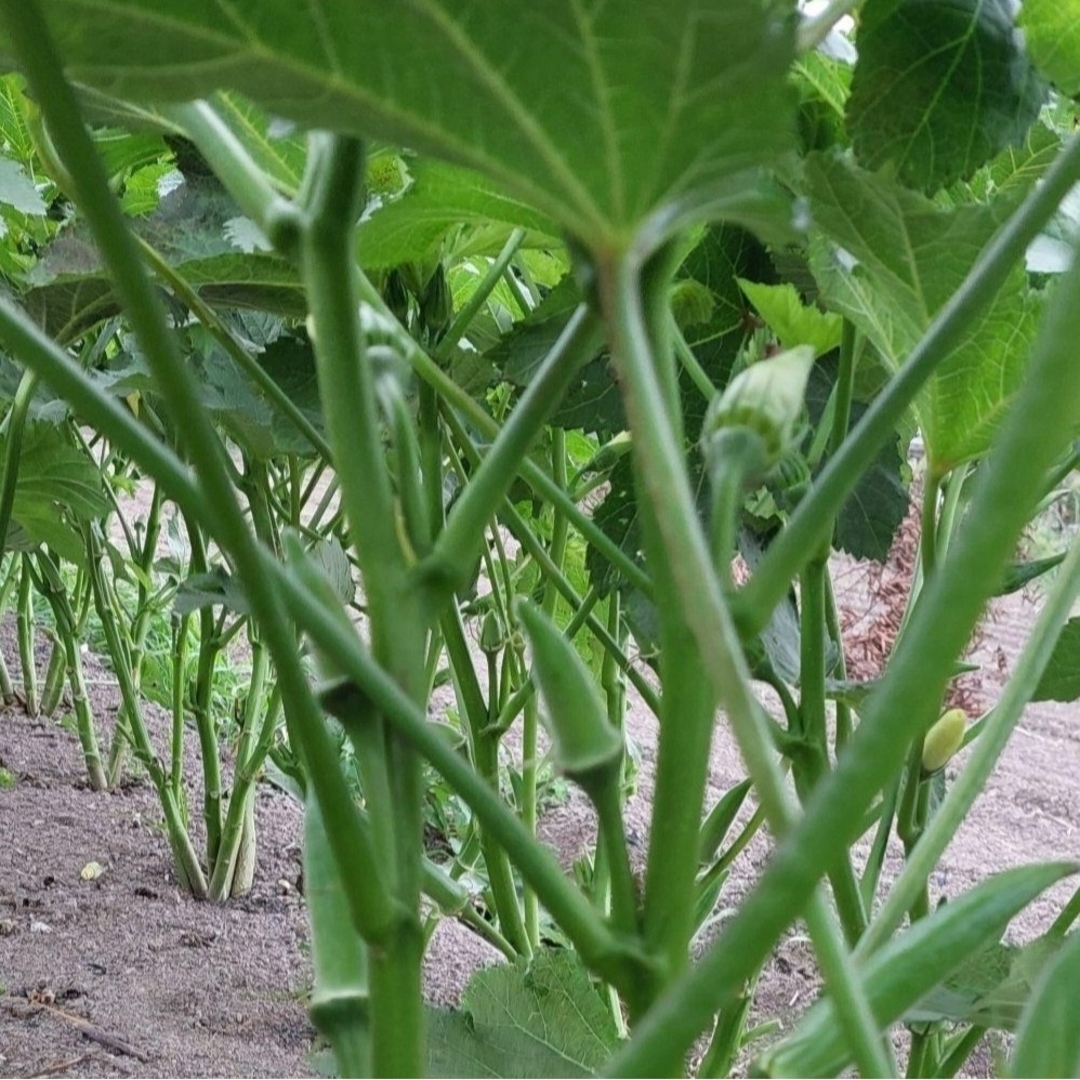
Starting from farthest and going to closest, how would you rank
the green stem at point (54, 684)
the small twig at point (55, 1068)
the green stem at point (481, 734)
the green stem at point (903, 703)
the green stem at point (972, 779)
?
the green stem at point (54, 684) → the small twig at point (55, 1068) → the green stem at point (481, 734) → the green stem at point (972, 779) → the green stem at point (903, 703)

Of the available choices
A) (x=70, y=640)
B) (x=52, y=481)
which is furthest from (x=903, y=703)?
(x=70, y=640)

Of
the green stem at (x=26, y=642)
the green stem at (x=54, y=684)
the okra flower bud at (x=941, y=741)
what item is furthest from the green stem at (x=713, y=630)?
the green stem at (x=54, y=684)

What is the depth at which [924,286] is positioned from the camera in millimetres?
300

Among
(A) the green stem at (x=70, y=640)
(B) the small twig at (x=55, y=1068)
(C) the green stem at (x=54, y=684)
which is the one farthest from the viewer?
(C) the green stem at (x=54, y=684)

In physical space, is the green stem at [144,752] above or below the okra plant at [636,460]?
above

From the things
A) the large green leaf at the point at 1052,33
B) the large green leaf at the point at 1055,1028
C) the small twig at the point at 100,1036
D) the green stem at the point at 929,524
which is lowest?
the large green leaf at the point at 1055,1028

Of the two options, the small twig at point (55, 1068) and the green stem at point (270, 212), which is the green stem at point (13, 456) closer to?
the green stem at point (270, 212)

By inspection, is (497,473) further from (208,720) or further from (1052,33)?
(208,720)

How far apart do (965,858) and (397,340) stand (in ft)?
4.63

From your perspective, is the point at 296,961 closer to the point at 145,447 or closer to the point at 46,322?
the point at 46,322

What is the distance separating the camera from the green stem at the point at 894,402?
18cm

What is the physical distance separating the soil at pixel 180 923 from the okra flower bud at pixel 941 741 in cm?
52

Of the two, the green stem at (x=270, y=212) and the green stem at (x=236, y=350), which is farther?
the green stem at (x=236, y=350)

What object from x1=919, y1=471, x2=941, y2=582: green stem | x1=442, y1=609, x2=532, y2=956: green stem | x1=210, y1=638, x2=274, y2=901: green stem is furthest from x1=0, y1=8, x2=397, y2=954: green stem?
x1=210, y1=638, x2=274, y2=901: green stem
